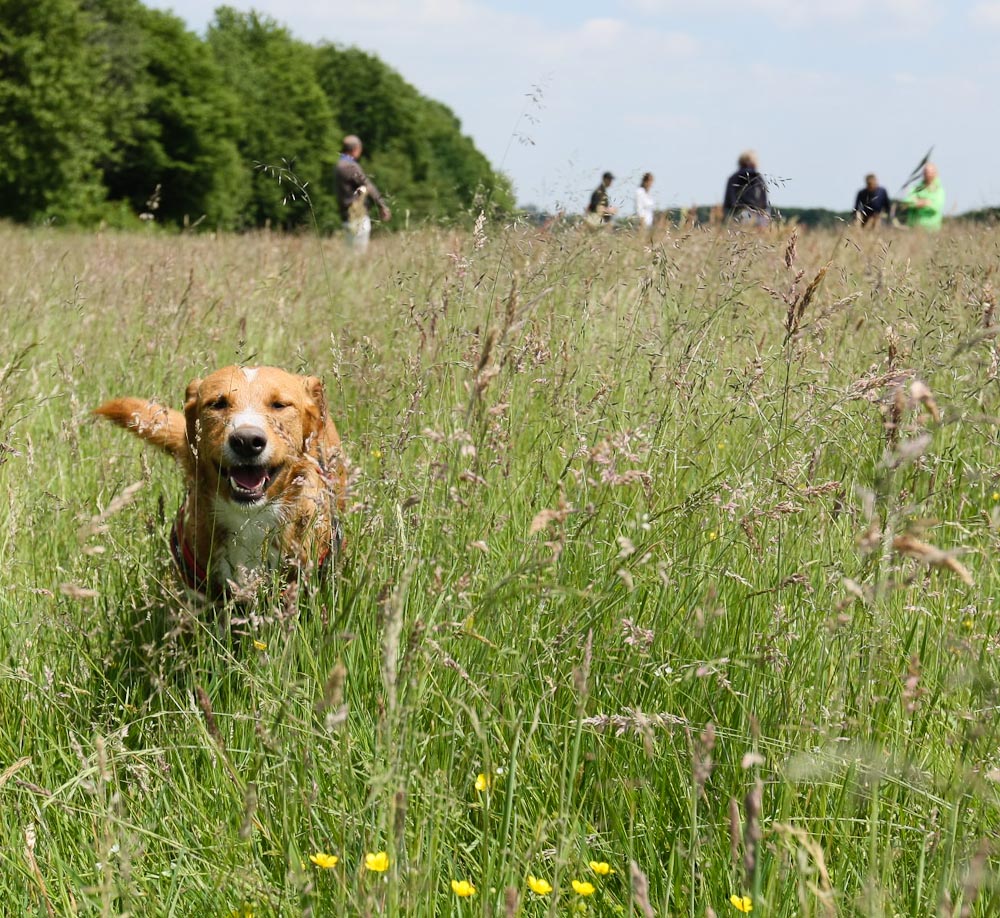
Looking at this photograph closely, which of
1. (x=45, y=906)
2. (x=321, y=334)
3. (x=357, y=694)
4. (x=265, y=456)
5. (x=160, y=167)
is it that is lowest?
(x=45, y=906)

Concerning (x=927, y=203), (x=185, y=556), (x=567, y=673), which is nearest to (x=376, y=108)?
(x=927, y=203)

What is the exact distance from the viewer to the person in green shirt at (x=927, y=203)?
460 inches

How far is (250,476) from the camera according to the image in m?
2.99

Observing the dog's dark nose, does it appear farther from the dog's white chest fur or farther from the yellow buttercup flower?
the yellow buttercup flower

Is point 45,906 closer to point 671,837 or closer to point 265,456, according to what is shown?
point 671,837

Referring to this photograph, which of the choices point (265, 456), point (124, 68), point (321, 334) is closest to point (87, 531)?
point (265, 456)

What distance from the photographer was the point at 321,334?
200 inches

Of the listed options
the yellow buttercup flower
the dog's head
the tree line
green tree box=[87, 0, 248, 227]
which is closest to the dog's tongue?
the dog's head

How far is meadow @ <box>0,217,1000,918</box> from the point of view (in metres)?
1.32

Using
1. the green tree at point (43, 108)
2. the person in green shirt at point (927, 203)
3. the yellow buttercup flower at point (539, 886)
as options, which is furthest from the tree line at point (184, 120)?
the person in green shirt at point (927, 203)

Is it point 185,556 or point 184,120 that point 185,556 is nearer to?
point 185,556

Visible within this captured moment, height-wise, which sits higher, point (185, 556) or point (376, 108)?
point (376, 108)

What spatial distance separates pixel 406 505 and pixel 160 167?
136ft

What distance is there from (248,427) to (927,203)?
10933 mm
